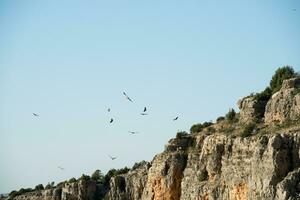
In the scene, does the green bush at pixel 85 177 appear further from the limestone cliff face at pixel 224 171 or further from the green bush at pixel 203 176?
the green bush at pixel 203 176

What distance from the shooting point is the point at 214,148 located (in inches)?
2500

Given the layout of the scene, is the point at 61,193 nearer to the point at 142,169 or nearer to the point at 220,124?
the point at 142,169

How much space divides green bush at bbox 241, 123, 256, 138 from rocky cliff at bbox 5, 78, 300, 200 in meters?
0.08

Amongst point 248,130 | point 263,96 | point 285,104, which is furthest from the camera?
point 263,96

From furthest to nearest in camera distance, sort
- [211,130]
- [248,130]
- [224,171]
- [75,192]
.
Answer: [75,192] → [211,130] → [248,130] → [224,171]

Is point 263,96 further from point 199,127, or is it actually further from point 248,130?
point 199,127

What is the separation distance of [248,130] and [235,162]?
483 cm

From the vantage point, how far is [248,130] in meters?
62.8

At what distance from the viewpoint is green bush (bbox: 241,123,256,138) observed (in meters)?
61.9

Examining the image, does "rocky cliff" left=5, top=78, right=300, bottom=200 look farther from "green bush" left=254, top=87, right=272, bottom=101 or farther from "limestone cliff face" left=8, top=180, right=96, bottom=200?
"limestone cliff face" left=8, top=180, right=96, bottom=200

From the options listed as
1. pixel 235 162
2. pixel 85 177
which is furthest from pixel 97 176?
pixel 235 162

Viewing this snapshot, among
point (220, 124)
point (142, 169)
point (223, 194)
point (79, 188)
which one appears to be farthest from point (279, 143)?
point (79, 188)

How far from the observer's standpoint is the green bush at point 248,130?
203 ft

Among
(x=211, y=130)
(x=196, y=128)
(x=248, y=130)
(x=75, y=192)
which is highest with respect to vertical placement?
(x=196, y=128)
